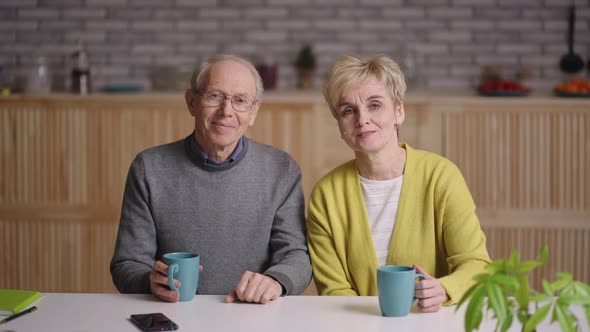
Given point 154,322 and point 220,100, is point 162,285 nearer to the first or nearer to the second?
point 154,322

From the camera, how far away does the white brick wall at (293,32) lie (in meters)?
4.66

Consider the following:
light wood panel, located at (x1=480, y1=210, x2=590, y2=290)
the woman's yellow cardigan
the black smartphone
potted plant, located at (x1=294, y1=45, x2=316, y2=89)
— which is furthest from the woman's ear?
potted plant, located at (x1=294, y1=45, x2=316, y2=89)

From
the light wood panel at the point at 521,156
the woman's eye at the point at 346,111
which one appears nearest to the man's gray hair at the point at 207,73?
the woman's eye at the point at 346,111

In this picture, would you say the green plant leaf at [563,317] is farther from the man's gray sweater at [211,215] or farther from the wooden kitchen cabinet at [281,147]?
the wooden kitchen cabinet at [281,147]

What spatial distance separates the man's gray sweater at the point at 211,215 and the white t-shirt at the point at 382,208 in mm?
214

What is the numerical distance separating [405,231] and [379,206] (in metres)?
0.11

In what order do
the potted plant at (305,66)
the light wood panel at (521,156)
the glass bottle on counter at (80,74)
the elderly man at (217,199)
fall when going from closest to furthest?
the elderly man at (217,199) → the light wood panel at (521,156) → the glass bottle on counter at (80,74) → the potted plant at (305,66)

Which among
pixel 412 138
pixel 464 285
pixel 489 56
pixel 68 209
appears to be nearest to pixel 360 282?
pixel 464 285

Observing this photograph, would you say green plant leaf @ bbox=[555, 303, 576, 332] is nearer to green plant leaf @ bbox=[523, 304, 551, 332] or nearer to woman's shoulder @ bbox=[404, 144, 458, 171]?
green plant leaf @ bbox=[523, 304, 551, 332]

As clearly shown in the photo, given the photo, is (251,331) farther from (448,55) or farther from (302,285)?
(448,55)

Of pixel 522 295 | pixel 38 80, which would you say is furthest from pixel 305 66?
pixel 522 295

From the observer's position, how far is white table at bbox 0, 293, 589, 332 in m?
1.78

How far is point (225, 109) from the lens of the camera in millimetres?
2396

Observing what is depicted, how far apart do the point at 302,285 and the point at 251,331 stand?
535mm
